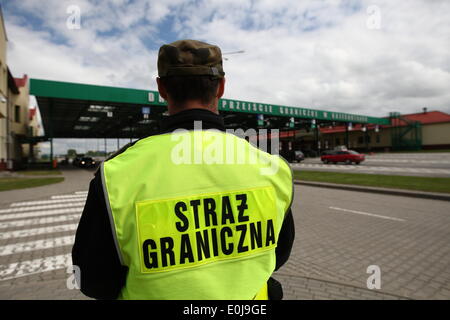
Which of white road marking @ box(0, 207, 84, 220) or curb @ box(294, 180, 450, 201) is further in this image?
curb @ box(294, 180, 450, 201)

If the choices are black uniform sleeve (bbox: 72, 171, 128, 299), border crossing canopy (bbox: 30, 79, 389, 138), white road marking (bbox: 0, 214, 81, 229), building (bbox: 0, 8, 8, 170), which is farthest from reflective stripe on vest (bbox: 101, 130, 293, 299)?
building (bbox: 0, 8, 8, 170)

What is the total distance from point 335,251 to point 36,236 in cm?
614

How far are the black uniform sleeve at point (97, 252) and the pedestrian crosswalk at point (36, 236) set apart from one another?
380 cm

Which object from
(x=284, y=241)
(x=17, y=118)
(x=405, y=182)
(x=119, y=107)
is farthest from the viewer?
(x=17, y=118)

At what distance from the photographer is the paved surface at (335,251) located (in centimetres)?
326

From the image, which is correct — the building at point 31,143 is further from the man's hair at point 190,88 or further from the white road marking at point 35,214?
the man's hair at point 190,88

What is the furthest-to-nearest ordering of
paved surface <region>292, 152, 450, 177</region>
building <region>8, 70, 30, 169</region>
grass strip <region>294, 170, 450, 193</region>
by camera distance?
building <region>8, 70, 30, 169</region>
paved surface <region>292, 152, 450, 177</region>
grass strip <region>294, 170, 450, 193</region>

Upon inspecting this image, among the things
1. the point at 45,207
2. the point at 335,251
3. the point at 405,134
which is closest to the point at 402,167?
the point at 335,251

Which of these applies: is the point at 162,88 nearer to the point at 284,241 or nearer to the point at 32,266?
the point at 284,241

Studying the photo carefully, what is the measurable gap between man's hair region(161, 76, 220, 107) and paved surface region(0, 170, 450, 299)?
9.21 feet

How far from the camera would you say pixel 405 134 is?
155 ft

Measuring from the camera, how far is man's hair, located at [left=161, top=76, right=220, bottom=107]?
47.3 inches

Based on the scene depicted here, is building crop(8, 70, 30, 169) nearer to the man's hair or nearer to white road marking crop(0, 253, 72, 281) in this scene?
white road marking crop(0, 253, 72, 281)

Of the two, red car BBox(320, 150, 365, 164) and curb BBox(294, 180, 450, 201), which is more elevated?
red car BBox(320, 150, 365, 164)
